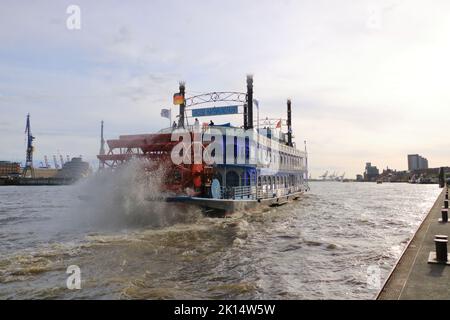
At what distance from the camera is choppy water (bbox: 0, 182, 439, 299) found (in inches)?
355

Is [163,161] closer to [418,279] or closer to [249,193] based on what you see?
[249,193]

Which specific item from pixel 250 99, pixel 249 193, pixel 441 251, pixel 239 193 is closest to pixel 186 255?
pixel 441 251

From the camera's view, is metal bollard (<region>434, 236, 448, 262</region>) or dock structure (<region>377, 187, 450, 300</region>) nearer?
dock structure (<region>377, 187, 450, 300</region>)

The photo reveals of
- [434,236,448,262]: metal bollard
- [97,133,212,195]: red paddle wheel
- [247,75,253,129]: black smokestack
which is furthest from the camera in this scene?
[247,75,253,129]: black smokestack

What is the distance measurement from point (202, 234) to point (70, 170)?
16986 cm

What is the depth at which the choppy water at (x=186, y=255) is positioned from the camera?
355 inches

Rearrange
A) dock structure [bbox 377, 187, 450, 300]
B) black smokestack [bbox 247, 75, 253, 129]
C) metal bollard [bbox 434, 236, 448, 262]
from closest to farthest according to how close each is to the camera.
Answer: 1. dock structure [bbox 377, 187, 450, 300]
2. metal bollard [bbox 434, 236, 448, 262]
3. black smokestack [bbox 247, 75, 253, 129]

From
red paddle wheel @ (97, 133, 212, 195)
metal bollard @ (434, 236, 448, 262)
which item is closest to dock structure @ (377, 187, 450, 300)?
metal bollard @ (434, 236, 448, 262)

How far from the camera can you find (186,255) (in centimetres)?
1245

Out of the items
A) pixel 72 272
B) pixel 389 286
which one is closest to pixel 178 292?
pixel 72 272

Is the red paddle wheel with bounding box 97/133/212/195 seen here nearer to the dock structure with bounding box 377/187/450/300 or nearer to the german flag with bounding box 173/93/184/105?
the german flag with bounding box 173/93/184/105

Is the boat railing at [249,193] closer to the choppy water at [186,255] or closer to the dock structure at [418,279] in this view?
the choppy water at [186,255]
